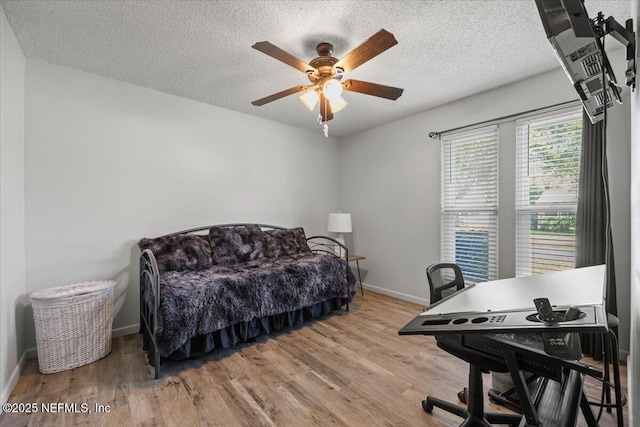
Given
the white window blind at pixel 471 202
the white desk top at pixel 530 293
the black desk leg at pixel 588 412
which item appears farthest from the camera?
the white window blind at pixel 471 202

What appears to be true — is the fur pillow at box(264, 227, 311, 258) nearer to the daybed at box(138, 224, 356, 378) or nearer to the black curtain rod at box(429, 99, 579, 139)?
the daybed at box(138, 224, 356, 378)

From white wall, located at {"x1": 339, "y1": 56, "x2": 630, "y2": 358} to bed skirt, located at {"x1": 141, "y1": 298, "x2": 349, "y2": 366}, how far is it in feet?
4.08

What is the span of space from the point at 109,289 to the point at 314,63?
243 cm

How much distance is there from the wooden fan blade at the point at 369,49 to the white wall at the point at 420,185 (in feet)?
5.93

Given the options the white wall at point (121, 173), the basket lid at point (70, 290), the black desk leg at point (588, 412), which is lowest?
the black desk leg at point (588, 412)

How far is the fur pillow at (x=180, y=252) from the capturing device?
2.74 m

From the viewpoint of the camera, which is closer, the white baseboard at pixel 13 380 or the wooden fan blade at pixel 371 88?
the white baseboard at pixel 13 380

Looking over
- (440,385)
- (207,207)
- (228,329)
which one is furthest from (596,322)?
(207,207)

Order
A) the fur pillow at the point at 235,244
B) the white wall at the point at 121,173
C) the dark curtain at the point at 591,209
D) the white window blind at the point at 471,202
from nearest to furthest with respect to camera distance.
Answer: the dark curtain at the point at 591,209, the white wall at the point at 121,173, the white window blind at the point at 471,202, the fur pillow at the point at 235,244

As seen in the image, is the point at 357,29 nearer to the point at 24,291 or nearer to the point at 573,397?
the point at 573,397

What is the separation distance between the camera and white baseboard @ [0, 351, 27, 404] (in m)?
1.71

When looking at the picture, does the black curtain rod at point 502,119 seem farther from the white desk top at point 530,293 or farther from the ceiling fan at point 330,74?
the white desk top at point 530,293

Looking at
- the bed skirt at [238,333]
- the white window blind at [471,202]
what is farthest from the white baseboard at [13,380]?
the white window blind at [471,202]

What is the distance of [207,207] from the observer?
336 cm
